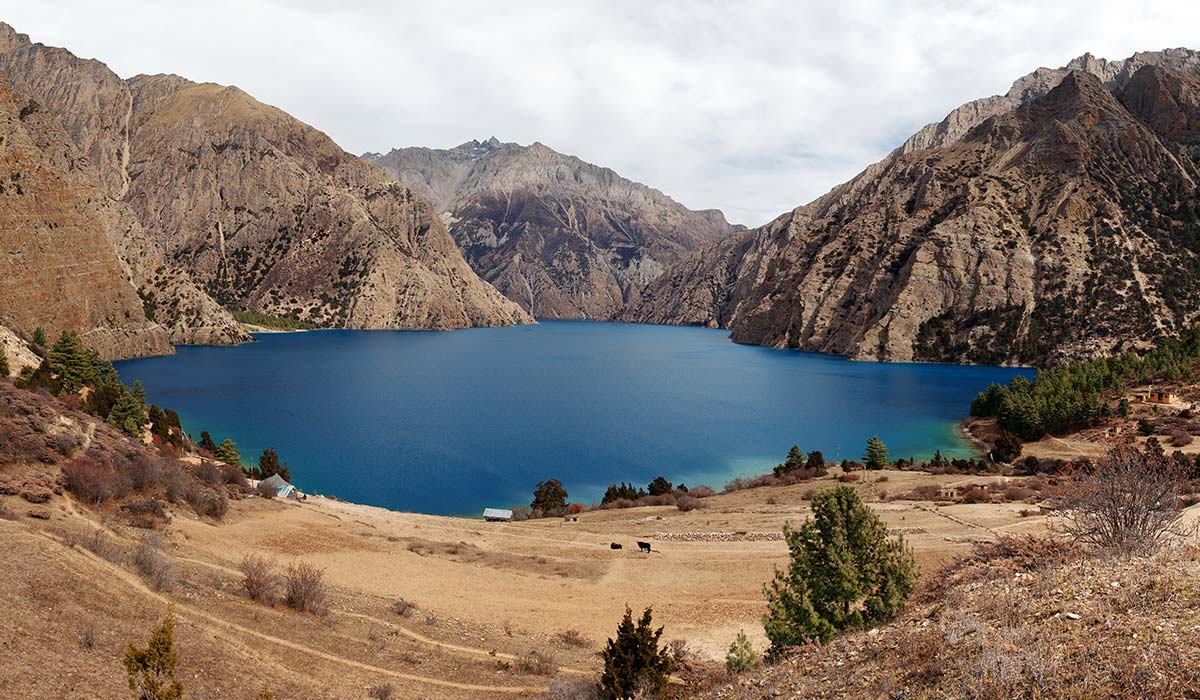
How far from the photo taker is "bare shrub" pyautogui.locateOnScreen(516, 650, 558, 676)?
15.1 m

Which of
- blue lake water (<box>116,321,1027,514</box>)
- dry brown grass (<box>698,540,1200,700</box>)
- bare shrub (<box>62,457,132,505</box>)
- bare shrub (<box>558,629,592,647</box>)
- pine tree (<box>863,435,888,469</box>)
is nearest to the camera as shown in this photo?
dry brown grass (<box>698,540,1200,700</box>)

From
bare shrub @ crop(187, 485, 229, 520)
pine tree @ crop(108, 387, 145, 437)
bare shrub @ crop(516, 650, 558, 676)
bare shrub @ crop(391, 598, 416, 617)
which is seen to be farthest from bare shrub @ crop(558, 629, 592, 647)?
pine tree @ crop(108, 387, 145, 437)

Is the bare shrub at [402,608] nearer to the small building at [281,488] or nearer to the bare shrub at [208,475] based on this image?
the bare shrub at [208,475]

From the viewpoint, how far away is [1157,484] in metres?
14.3

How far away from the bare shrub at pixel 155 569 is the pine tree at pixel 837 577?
13.1 metres

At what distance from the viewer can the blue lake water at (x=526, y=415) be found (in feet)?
178

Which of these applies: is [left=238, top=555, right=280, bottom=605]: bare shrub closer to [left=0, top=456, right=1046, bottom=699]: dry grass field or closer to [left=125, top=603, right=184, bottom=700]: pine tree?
[left=0, top=456, right=1046, bottom=699]: dry grass field

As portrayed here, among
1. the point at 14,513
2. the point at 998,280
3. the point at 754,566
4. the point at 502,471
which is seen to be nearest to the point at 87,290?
the point at 502,471

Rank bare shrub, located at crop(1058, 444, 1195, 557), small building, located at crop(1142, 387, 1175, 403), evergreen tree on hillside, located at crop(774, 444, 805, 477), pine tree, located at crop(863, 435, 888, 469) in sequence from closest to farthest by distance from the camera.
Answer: bare shrub, located at crop(1058, 444, 1195, 557) → evergreen tree on hillside, located at crop(774, 444, 805, 477) → pine tree, located at crop(863, 435, 888, 469) → small building, located at crop(1142, 387, 1175, 403)

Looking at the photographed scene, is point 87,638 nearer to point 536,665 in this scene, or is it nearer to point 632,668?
point 536,665

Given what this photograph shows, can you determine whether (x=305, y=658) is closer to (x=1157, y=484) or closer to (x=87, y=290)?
(x=1157, y=484)

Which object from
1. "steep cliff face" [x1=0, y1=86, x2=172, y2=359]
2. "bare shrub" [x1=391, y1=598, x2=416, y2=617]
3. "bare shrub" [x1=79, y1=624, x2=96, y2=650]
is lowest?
"bare shrub" [x1=391, y1=598, x2=416, y2=617]

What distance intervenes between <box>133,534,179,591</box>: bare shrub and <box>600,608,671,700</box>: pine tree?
982 cm

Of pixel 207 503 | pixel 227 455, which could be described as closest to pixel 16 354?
pixel 227 455
